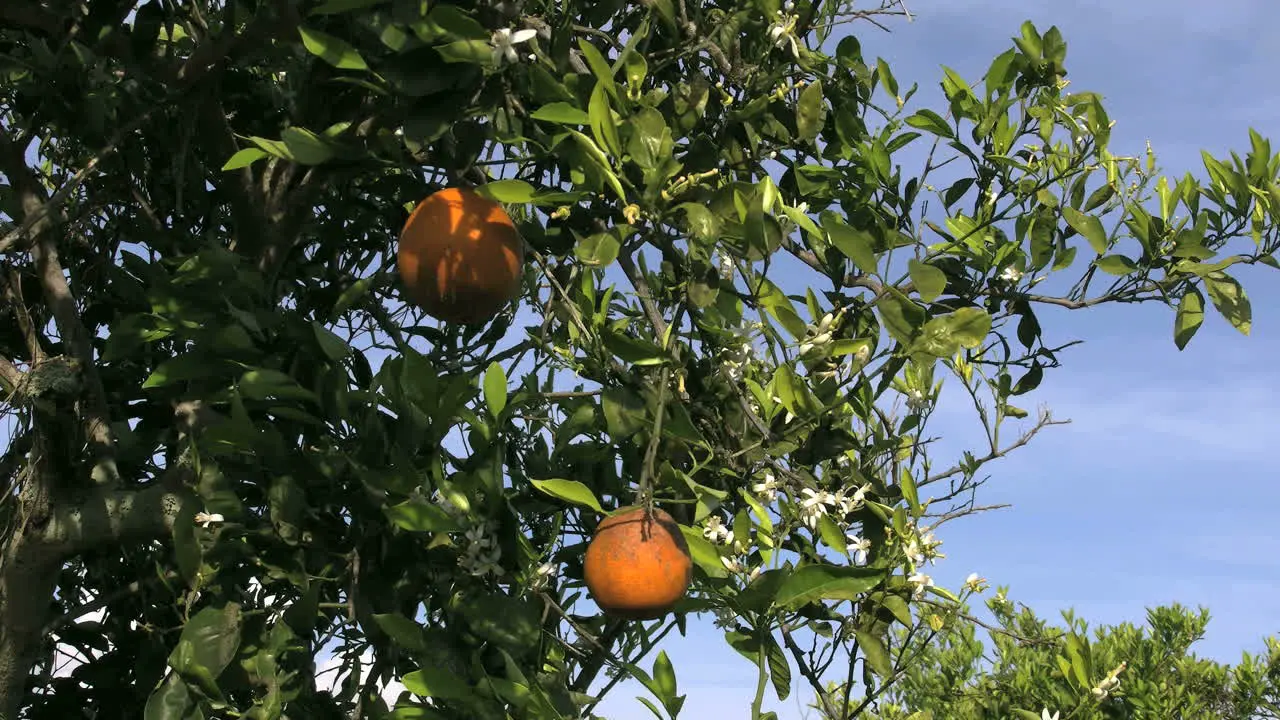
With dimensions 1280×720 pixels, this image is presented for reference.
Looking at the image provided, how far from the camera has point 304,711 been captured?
2455 millimetres

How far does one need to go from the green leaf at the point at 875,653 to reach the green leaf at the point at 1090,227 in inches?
38.2

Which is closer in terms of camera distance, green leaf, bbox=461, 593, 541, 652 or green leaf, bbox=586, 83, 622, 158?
green leaf, bbox=586, 83, 622, 158

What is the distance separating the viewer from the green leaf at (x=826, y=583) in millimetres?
1880

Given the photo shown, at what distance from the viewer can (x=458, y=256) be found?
2.05 meters

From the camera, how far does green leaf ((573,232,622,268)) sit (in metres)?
1.81

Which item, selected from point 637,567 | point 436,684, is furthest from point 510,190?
point 436,684

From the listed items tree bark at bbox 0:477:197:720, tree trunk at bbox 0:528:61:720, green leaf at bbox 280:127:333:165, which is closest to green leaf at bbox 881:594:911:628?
green leaf at bbox 280:127:333:165

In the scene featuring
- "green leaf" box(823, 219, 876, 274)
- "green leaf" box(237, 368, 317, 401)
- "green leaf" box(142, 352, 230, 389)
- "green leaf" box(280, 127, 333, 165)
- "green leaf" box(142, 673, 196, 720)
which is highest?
"green leaf" box(280, 127, 333, 165)

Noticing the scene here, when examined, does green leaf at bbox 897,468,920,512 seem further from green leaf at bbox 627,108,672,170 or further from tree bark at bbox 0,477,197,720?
tree bark at bbox 0,477,197,720

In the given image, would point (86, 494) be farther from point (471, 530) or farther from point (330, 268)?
point (471, 530)

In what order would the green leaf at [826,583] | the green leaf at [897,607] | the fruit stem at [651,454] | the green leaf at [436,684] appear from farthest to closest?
the green leaf at [897,607], the green leaf at [436,684], the green leaf at [826,583], the fruit stem at [651,454]

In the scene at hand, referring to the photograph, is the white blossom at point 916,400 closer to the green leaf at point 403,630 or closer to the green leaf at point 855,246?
the green leaf at point 855,246

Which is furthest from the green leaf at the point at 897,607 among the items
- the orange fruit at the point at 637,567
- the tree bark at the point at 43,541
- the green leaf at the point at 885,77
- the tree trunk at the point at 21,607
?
the tree trunk at the point at 21,607

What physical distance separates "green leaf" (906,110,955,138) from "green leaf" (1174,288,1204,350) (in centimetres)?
62
